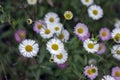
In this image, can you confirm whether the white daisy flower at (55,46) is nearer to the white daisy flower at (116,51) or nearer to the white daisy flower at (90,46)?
the white daisy flower at (90,46)

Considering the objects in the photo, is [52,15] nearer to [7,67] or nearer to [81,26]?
[81,26]

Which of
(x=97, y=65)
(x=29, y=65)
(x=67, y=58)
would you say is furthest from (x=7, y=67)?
(x=97, y=65)

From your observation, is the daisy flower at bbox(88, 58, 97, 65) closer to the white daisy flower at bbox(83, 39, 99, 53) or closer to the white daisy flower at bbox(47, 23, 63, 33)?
the white daisy flower at bbox(83, 39, 99, 53)

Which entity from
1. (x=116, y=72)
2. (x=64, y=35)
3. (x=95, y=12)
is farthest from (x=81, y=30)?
(x=116, y=72)

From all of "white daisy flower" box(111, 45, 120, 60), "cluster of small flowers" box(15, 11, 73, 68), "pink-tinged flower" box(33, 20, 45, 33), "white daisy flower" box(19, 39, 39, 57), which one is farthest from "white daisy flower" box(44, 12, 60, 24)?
"white daisy flower" box(111, 45, 120, 60)

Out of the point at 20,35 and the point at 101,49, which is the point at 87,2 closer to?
the point at 101,49

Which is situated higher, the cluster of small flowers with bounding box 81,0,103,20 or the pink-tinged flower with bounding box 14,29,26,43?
the cluster of small flowers with bounding box 81,0,103,20
